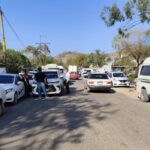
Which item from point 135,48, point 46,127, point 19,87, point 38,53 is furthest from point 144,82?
point 38,53

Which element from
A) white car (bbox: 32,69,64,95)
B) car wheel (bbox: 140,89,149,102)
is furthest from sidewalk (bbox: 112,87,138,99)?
white car (bbox: 32,69,64,95)

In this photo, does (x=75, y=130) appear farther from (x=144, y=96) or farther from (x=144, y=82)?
(x=144, y=82)

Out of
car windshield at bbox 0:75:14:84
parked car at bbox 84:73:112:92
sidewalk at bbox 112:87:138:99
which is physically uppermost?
car windshield at bbox 0:75:14:84

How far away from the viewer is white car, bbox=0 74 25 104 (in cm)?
1892

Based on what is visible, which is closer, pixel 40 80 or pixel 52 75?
pixel 40 80

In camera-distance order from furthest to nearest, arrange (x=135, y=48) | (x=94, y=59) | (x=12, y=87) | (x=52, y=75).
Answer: (x=94, y=59)
(x=135, y=48)
(x=52, y=75)
(x=12, y=87)

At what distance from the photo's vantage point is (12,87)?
1975 centimetres

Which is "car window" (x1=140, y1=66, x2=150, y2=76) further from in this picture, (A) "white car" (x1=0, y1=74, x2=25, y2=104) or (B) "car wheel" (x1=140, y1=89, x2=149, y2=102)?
(A) "white car" (x1=0, y1=74, x2=25, y2=104)

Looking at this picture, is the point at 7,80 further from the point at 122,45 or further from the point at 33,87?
the point at 122,45

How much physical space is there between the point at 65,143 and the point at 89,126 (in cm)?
256

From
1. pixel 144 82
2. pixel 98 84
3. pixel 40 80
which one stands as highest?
pixel 40 80

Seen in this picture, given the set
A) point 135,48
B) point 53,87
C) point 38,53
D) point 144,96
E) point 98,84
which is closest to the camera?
point 144,96

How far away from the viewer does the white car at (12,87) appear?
1892cm

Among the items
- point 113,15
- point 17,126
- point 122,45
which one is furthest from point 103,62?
point 17,126
